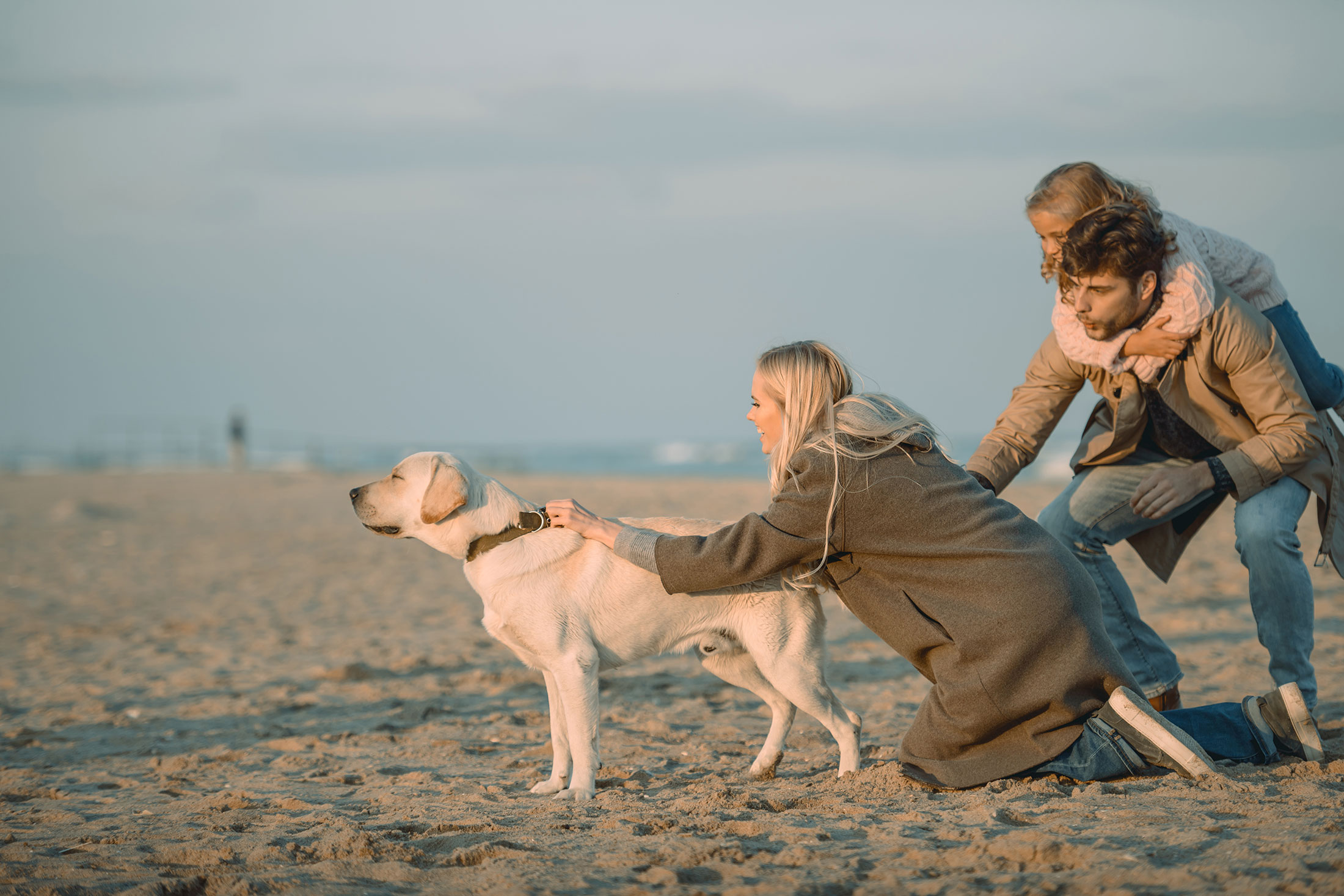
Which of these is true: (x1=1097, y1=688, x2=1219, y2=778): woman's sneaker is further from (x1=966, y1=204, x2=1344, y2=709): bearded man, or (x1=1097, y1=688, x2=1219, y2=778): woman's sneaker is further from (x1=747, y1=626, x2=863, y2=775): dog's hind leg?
(x1=747, y1=626, x2=863, y2=775): dog's hind leg

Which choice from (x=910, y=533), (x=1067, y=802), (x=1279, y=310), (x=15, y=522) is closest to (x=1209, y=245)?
(x=1279, y=310)

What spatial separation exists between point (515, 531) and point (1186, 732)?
2.59 meters

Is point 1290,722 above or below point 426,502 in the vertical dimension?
below

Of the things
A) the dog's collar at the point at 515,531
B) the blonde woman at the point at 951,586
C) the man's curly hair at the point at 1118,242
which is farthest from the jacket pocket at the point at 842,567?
the man's curly hair at the point at 1118,242

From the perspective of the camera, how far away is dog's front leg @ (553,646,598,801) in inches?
156

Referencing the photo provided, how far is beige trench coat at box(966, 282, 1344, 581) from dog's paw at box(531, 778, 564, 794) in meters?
2.12

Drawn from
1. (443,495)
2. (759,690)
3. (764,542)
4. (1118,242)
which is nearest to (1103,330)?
(1118,242)

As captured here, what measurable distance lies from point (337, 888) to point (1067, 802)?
7.34ft

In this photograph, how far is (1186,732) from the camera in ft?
12.2

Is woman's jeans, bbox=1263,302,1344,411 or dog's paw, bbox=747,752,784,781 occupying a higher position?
woman's jeans, bbox=1263,302,1344,411

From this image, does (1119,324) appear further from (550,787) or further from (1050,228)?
(550,787)

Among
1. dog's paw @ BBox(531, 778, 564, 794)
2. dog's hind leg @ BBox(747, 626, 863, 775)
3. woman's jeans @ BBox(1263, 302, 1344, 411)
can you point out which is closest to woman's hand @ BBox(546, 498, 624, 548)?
dog's hind leg @ BBox(747, 626, 863, 775)

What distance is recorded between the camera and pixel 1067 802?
3350 millimetres

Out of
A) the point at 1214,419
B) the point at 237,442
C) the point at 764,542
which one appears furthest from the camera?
the point at 237,442
